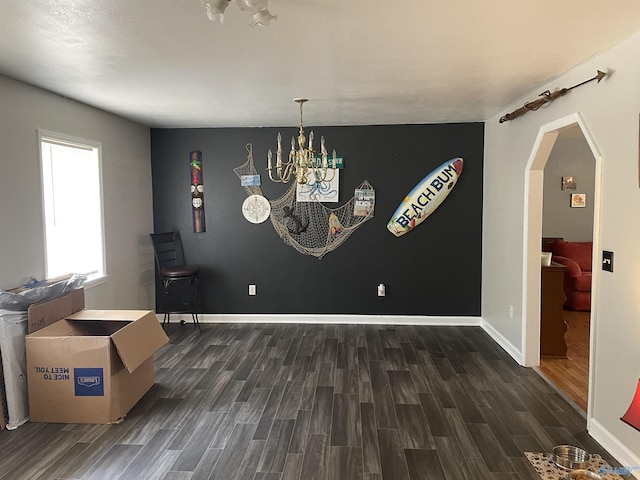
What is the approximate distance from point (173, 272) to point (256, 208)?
48.6 inches

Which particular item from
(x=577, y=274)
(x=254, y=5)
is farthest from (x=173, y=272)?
(x=577, y=274)

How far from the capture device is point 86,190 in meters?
4.13

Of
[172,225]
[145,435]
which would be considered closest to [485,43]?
[145,435]

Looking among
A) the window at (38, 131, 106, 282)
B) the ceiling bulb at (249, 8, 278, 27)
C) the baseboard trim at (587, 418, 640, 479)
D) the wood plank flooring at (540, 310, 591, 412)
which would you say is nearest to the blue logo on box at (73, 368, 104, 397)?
the window at (38, 131, 106, 282)

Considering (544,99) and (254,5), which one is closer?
(254,5)

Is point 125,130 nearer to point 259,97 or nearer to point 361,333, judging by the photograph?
point 259,97

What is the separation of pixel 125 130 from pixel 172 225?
1.26m

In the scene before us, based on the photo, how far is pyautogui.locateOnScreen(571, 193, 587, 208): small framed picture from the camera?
261 inches

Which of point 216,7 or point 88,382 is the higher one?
point 216,7

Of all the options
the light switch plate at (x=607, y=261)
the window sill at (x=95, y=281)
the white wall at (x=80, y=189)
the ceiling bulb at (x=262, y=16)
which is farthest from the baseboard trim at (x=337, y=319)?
the ceiling bulb at (x=262, y=16)

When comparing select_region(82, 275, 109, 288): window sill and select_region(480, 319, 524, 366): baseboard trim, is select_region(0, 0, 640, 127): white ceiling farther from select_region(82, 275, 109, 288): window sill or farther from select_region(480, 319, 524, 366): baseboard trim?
select_region(480, 319, 524, 366): baseboard trim

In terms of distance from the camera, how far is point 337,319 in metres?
5.37

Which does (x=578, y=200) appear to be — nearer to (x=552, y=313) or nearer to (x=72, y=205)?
(x=552, y=313)

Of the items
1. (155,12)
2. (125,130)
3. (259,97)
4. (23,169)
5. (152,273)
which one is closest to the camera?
(155,12)
